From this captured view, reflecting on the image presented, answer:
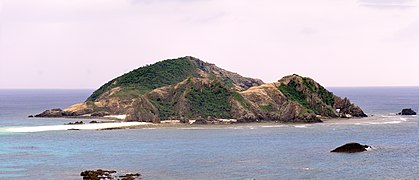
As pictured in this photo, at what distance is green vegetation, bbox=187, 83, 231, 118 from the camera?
181 m

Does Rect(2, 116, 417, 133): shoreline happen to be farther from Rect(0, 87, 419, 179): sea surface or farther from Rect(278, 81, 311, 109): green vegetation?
Rect(278, 81, 311, 109): green vegetation

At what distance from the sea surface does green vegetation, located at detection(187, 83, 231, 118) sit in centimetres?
1963

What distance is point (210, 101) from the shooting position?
18600 centimetres

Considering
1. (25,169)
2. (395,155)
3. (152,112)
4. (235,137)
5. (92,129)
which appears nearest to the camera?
(25,169)

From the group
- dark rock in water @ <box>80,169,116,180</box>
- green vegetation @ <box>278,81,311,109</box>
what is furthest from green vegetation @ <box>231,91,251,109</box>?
dark rock in water @ <box>80,169,116,180</box>

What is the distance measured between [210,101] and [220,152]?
7768 cm

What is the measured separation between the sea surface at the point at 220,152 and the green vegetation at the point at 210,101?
64.4ft

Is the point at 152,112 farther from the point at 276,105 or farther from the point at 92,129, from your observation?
the point at 276,105

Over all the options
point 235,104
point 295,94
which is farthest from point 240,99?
point 295,94

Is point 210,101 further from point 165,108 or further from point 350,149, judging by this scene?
point 350,149

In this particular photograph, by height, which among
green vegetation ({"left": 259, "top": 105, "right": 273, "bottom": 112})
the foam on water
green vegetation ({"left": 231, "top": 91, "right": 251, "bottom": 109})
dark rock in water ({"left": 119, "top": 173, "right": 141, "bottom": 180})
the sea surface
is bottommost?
dark rock in water ({"left": 119, "top": 173, "right": 141, "bottom": 180})

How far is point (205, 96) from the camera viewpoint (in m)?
188

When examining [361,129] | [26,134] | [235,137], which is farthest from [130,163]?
[361,129]

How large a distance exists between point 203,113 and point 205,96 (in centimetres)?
921
